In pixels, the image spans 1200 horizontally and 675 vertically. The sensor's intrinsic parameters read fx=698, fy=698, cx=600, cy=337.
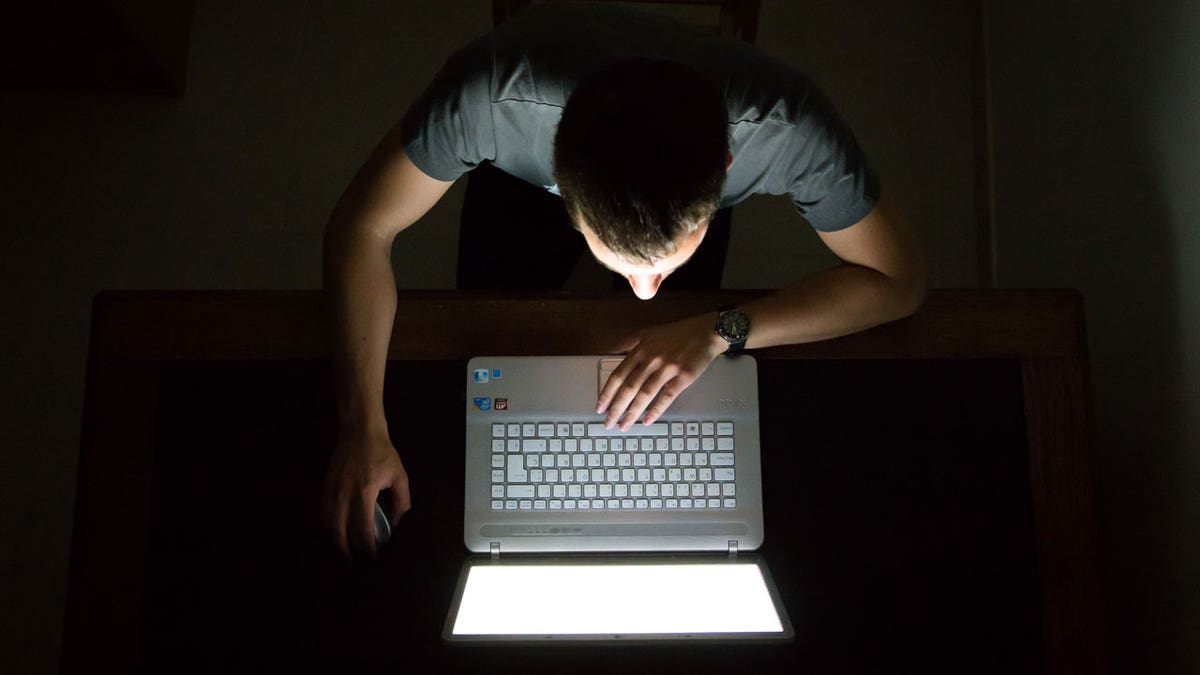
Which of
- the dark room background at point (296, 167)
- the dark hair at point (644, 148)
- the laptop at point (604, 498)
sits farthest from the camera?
the dark room background at point (296, 167)

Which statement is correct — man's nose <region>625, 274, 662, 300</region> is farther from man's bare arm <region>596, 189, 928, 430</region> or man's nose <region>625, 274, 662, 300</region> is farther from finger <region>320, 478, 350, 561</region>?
finger <region>320, 478, 350, 561</region>

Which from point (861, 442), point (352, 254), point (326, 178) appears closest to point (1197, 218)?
point (861, 442)

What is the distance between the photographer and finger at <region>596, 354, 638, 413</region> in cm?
88

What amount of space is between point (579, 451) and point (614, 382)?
10cm

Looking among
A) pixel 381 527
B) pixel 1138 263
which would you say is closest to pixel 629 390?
pixel 381 527

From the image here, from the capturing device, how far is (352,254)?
0.92 m

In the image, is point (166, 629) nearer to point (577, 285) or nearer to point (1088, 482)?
point (577, 285)

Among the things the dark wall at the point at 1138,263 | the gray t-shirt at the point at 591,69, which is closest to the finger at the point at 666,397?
the gray t-shirt at the point at 591,69

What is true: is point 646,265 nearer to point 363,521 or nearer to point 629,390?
point 629,390

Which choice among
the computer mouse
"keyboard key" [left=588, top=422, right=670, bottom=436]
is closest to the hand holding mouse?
the computer mouse

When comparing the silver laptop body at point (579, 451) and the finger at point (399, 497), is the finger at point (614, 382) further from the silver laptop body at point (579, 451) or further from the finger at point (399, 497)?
the finger at point (399, 497)

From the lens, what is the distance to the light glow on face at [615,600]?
759 millimetres

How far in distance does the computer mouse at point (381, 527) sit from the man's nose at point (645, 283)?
41 centimetres

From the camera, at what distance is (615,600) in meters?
0.80
